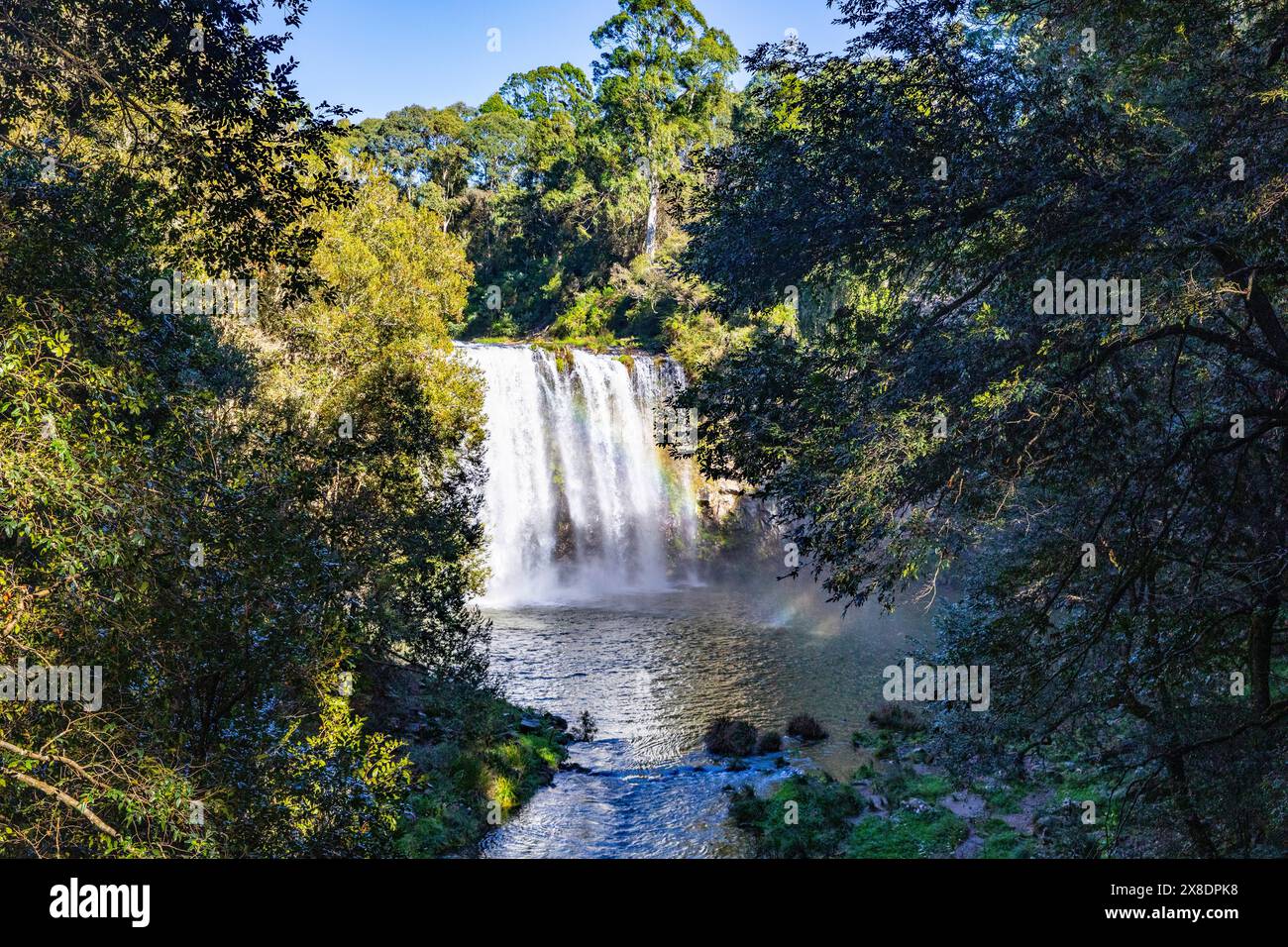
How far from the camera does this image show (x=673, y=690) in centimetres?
2439

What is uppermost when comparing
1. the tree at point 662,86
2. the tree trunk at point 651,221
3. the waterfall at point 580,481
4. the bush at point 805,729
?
the tree at point 662,86

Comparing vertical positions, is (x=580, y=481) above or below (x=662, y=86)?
below

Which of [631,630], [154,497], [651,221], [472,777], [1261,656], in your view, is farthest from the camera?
[651,221]

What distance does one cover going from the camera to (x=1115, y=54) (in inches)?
346

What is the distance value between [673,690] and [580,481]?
775 inches

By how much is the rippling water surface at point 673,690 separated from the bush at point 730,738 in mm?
344

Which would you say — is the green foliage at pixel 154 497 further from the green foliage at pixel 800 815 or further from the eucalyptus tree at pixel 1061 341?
the green foliage at pixel 800 815

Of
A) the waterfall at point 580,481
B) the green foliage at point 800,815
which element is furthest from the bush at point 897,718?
the waterfall at point 580,481

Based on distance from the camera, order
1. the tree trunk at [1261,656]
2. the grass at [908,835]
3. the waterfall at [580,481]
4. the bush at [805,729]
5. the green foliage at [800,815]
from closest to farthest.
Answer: the tree trunk at [1261,656] < the grass at [908,835] < the green foliage at [800,815] < the bush at [805,729] < the waterfall at [580,481]

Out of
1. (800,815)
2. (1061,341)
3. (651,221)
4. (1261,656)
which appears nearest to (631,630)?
(800,815)

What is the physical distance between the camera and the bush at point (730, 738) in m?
19.8

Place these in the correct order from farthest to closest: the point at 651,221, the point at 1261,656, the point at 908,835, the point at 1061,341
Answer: the point at 651,221 < the point at 908,835 < the point at 1261,656 < the point at 1061,341

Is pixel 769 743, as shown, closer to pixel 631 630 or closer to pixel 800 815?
pixel 800 815

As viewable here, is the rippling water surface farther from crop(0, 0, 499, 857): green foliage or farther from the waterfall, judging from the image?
crop(0, 0, 499, 857): green foliage
